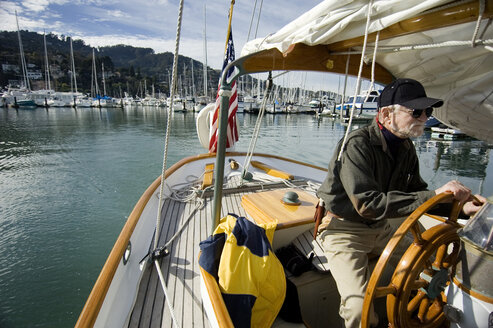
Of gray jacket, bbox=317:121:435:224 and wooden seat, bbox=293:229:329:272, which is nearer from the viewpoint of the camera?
gray jacket, bbox=317:121:435:224

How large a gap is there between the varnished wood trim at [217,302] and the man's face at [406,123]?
1.43m

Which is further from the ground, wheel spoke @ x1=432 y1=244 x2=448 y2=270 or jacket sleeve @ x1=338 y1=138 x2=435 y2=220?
jacket sleeve @ x1=338 y1=138 x2=435 y2=220

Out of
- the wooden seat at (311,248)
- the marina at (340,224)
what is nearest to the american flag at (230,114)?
the marina at (340,224)

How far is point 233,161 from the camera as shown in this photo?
16.5 feet

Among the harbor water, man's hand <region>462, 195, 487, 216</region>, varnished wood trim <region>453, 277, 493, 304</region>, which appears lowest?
the harbor water

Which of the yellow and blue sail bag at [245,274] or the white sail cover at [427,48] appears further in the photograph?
the yellow and blue sail bag at [245,274]

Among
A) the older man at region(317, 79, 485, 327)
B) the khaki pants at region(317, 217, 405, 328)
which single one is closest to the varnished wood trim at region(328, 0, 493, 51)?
the older man at region(317, 79, 485, 327)

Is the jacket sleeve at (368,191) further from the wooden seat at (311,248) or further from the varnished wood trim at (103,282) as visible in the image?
the varnished wood trim at (103,282)

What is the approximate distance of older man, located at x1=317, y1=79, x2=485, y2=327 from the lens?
55.0 inches

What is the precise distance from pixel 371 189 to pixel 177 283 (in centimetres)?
166

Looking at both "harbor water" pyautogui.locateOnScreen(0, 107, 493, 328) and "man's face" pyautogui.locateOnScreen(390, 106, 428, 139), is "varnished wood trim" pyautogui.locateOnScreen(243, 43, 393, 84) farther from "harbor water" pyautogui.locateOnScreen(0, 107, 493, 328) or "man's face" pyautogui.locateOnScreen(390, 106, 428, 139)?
"harbor water" pyautogui.locateOnScreen(0, 107, 493, 328)

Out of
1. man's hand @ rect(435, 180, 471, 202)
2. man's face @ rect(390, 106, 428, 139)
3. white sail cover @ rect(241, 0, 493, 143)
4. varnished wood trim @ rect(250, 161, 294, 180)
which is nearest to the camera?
man's hand @ rect(435, 180, 471, 202)

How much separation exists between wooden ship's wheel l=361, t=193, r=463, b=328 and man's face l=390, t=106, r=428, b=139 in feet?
1.42

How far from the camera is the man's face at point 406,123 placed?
151cm
